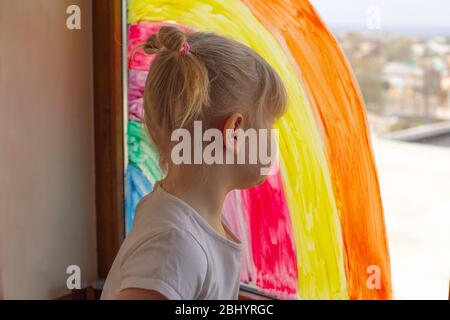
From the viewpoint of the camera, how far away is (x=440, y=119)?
2236 mm

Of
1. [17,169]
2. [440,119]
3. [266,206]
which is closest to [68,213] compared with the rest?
[17,169]

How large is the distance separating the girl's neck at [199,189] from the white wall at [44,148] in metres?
1.55

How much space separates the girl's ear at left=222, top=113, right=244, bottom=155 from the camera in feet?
4.93

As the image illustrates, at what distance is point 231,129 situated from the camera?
1.51 metres

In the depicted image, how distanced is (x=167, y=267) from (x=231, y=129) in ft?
1.22

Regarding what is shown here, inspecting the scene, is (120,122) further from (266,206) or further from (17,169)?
(266,206)

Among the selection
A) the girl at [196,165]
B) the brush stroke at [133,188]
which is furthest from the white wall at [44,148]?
the girl at [196,165]

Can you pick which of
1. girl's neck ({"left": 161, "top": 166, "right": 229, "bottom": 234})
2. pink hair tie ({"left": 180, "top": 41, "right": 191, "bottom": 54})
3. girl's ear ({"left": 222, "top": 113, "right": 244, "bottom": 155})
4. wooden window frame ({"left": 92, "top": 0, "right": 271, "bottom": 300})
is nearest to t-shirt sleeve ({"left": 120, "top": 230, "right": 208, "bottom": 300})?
girl's neck ({"left": 161, "top": 166, "right": 229, "bottom": 234})

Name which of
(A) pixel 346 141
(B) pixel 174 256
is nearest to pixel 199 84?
(B) pixel 174 256

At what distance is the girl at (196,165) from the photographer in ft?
4.37

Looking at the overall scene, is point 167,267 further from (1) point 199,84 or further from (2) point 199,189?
(1) point 199,84

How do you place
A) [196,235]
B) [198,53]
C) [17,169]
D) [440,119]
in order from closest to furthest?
[196,235]
[198,53]
[440,119]
[17,169]

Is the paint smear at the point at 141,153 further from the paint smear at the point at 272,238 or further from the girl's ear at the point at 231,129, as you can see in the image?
the girl's ear at the point at 231,129
